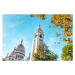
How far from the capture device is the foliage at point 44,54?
153 inches

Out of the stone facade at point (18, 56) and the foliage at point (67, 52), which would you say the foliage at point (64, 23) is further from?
the stone facade at point (18, 56)

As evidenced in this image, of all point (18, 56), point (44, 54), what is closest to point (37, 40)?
point (44, 54)

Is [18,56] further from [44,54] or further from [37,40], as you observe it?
[44,54]

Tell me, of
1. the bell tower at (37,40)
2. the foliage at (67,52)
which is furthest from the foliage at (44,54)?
the foliage at (67,52)

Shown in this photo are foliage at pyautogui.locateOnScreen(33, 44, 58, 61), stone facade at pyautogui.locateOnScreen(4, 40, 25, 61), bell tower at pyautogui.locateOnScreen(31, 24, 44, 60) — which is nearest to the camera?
foliage at pyautogui.locateOnScreen(33, 44, 58, 61)

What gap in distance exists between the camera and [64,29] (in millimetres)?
3861

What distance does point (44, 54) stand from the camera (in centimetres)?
410

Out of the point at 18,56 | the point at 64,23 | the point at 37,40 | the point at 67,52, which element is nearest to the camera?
the point at 64,23

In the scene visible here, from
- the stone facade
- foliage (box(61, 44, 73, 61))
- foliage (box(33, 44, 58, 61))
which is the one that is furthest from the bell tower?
foliage (box(61, 44, 73, 61))

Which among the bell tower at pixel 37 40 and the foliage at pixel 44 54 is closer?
the foliage at pixel 44 54

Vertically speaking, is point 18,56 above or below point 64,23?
below

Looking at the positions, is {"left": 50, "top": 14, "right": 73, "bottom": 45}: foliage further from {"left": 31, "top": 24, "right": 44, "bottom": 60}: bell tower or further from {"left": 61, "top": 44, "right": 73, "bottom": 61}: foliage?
{"left": 31, "top": 24, "right": 44, "bottom": 60}: bell tower

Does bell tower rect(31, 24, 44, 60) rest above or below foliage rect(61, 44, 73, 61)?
above

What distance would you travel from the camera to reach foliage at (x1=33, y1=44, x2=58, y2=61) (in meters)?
3.89
